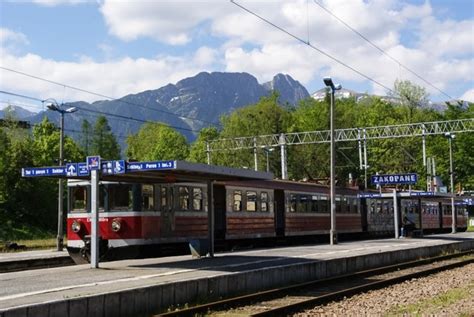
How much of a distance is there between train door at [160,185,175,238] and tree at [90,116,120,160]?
81.3 m

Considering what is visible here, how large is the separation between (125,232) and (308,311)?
27.7 ft

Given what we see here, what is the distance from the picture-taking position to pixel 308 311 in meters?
12.9

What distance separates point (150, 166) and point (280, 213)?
1443cm

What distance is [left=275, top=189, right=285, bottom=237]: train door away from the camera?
2917 cm

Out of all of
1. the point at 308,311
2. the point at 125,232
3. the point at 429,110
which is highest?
the point at 429,110

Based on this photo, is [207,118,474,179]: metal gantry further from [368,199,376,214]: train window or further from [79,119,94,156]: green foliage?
[79,119,94,156]: green foliage

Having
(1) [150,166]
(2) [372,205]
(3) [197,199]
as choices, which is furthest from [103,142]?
(1) [150,166]

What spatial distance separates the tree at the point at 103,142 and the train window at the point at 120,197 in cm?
8203

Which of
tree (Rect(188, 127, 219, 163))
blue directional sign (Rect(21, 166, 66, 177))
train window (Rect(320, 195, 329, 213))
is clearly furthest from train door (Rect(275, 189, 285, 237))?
tree (Rect(188, 127, 219, 163))

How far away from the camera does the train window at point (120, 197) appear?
65.9 ft

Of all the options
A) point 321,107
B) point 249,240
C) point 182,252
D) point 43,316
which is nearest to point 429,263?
point 249,240

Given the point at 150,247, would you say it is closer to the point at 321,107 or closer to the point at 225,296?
the point at 225,296

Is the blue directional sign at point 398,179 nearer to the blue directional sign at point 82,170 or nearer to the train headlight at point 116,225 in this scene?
the train headlight at point 116,225

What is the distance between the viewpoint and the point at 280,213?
2945 centimetres
